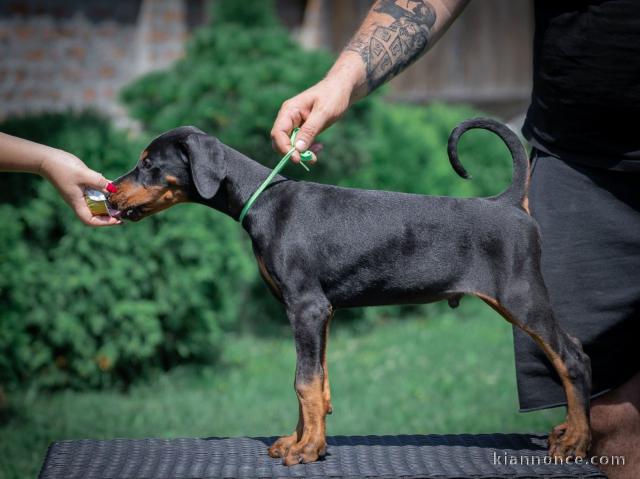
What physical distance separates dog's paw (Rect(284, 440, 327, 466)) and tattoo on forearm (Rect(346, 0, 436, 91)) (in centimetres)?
137

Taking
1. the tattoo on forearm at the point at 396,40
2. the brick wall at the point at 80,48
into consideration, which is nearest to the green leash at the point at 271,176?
the tattoo on forearm at the point at 396,40

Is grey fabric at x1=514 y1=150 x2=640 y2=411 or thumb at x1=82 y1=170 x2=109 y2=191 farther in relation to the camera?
grey fabric at x1=514 y1=150 x2=640 y2=411

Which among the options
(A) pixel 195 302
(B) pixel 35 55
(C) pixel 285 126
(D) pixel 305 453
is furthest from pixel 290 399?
(B) pixel 35 55

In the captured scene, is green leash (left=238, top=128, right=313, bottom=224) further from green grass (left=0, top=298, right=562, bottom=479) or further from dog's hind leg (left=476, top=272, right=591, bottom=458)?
green grass (left=0, top=298, right=562, bottom=479)

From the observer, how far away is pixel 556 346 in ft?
8.86

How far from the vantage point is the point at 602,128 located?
2994 mm

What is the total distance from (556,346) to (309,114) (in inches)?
46.5

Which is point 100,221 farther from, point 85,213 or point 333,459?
point 333,459

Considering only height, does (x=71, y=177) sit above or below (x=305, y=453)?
above

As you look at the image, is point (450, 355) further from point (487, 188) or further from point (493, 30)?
point (493, 30)

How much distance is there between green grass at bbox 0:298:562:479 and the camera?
530 cm

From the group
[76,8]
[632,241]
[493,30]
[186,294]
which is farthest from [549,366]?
[493,30]

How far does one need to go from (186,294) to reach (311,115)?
372 centimetres

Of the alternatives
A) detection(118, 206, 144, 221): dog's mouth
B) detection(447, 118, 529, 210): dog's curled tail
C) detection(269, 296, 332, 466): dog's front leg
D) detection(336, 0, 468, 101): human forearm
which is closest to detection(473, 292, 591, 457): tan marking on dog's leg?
detection(447, 118, 529, 210): dog's curled tail
